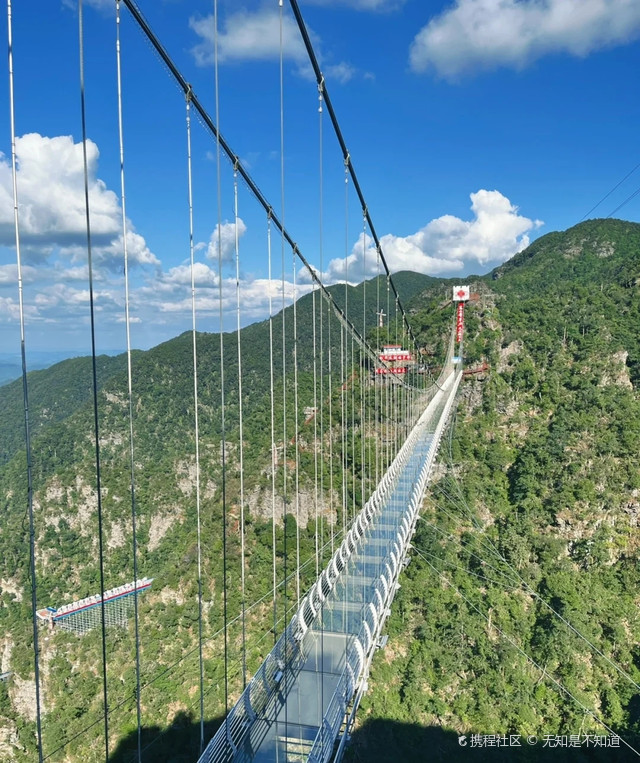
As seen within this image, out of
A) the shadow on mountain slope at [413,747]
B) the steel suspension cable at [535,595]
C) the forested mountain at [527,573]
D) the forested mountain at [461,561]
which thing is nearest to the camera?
the shadow on mountain slope at [413,747]

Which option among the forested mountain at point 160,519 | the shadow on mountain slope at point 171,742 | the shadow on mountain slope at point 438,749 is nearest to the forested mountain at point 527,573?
the shadow on mountain slope at point 438,749

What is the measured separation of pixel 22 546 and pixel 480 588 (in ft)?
63.8

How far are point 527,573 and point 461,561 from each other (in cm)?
185

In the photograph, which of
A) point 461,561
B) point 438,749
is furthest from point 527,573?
point 438,749

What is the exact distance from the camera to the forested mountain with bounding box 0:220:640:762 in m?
12.3

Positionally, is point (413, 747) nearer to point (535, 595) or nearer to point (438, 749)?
point (438, 749)

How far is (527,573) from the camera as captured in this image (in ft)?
48.7

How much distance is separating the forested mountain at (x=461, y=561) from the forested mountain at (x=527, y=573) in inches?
2.0

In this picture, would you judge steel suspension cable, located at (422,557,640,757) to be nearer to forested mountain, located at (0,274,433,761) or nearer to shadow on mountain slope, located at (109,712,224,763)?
forested mountain, located at (0,274,433,761)

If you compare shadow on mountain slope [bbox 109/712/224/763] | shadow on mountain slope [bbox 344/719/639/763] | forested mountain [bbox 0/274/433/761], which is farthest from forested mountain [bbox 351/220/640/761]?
shadow on mountain slope [bbox 109/712/224/763]

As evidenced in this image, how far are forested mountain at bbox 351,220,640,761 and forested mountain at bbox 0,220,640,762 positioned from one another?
52 mm

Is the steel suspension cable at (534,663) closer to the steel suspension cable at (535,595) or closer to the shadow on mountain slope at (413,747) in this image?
the shadow on mountain slope at (413,747)

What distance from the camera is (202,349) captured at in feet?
123

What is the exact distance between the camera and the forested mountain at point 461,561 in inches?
484
